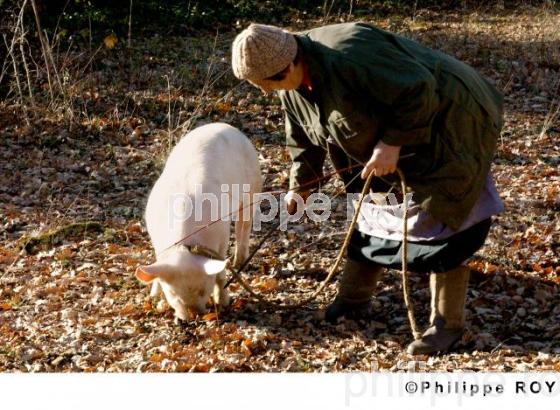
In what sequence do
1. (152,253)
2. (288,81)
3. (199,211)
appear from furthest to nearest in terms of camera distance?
(152,253) < (199,211) < (288,81)

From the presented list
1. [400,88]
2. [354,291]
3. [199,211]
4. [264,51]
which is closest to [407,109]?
[400,88]

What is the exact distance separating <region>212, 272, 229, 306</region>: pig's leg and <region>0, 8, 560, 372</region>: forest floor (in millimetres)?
91

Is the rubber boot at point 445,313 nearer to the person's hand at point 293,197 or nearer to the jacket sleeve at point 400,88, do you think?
the person's hand at point 293,197

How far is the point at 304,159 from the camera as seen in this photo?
519 cm

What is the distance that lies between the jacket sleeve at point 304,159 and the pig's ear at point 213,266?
26.2 inches

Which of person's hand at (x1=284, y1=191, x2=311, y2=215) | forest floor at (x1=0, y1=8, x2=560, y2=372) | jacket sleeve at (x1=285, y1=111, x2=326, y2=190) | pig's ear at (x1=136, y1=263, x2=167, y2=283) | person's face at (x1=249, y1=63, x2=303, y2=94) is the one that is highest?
person's face at (x1=249, y1=63, x2=303, y2=94)

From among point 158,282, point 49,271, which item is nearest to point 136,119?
point 49,271

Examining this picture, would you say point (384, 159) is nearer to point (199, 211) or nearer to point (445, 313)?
point (445, 313)

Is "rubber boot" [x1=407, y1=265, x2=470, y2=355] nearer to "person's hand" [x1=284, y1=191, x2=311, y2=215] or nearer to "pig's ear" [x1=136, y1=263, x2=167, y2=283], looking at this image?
"person's hand" [x1=284, y1=191, x2=311, y2=215]

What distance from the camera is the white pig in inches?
218

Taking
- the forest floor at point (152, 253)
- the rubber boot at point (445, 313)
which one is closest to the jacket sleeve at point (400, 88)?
the rubber boot at point (445, 313)

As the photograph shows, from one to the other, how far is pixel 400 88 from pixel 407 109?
12cm

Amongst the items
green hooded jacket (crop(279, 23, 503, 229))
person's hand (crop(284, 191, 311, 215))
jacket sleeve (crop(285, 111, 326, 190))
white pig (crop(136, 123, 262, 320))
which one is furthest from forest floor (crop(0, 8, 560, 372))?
green hooded jacket (crop(279, 23, 503, 229))

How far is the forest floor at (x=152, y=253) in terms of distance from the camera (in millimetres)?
5223
